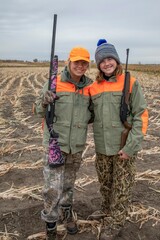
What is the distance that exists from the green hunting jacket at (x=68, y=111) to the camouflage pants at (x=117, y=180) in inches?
17.4

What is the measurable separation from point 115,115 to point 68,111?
0.51 meters

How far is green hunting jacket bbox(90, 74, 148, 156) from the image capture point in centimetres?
378

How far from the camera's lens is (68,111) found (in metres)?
3.82

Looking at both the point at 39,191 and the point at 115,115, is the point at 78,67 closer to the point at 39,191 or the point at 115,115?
the point at 115,115

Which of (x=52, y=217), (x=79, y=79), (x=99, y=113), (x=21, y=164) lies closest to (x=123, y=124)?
(x=99, y=113)

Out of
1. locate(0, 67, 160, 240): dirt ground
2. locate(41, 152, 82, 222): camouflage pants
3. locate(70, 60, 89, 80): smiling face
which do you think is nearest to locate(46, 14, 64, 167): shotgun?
locate(41, 152, 82, 222): camouflage pants

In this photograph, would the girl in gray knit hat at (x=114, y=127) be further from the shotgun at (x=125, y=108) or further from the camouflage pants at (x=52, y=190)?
the camouflage pants at (x=52, y=190)

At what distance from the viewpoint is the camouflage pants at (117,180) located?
3969 mm

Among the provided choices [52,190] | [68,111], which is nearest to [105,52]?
[68,111]

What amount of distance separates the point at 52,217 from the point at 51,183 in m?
0.38

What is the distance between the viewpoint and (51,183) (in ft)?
12.3

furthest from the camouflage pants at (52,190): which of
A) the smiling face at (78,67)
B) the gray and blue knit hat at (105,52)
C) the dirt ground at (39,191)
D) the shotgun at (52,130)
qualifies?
the gray and blue knit hat at (105,52)

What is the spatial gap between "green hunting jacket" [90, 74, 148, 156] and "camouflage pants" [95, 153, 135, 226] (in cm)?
16

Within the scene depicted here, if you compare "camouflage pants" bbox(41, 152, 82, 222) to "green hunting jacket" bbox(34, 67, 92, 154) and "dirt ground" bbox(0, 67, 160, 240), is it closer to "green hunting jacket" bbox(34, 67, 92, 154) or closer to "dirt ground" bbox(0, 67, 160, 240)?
"green hunting jacket" bbox(34, 67, 92, 154)
